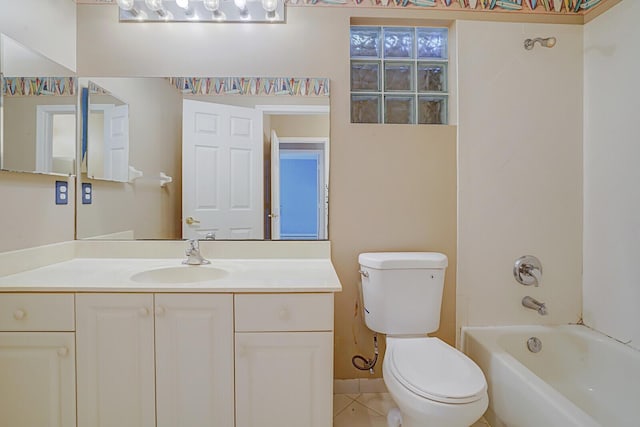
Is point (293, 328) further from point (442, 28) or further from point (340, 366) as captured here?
point (442, 28)

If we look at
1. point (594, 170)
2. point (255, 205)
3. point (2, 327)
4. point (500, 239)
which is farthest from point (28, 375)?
point (594, 170)

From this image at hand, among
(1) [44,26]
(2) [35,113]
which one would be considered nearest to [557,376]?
(2) [35,113]

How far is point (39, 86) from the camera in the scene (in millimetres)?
1368

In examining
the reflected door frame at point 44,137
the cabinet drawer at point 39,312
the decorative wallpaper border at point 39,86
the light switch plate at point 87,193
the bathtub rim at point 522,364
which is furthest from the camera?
the light switch plate at point 87,193

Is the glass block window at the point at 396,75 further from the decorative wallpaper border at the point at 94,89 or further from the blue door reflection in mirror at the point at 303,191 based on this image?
the decorative wallpaper border at the point at 94,89

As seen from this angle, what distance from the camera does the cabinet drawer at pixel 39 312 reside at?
1.13 m

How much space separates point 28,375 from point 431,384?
4.71ft

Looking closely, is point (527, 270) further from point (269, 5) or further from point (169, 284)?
point (269, 5)

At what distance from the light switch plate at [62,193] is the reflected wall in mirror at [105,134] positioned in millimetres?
111

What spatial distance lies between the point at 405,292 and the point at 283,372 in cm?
67

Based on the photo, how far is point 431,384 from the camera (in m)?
1.12

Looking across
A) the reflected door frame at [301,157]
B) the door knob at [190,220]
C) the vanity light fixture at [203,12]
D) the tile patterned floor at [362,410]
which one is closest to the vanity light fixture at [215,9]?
the vanity light fixture at [203,12]

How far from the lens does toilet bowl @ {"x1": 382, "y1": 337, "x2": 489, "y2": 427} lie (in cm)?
105

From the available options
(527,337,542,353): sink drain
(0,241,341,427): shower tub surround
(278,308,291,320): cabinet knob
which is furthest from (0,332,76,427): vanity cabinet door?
(527,337,542,353): sink drain
